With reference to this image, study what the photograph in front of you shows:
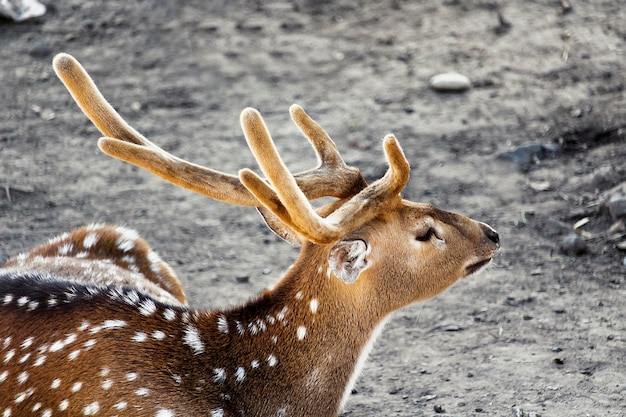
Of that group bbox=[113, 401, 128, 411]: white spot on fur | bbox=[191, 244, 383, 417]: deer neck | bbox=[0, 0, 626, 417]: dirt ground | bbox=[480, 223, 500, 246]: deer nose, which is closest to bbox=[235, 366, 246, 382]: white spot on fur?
bbox=[191, 244, 383, 417]: deer neck

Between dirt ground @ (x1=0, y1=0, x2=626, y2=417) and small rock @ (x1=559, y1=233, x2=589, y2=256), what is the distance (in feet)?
0.18

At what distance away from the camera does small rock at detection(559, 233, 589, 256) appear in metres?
5.71

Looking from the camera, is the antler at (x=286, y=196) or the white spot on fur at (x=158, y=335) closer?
the antler at (x=286, y=196)

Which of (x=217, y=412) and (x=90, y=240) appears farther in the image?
(x=90, y=240)

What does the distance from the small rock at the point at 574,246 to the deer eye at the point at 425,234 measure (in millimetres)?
1975

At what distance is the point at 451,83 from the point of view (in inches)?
304

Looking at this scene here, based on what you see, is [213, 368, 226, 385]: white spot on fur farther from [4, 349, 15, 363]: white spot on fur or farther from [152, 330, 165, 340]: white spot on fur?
[4, 349, 15, 363]: white spot on fur

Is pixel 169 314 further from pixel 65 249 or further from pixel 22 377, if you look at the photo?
pixel 65 249

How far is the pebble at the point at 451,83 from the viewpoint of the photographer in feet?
25.3

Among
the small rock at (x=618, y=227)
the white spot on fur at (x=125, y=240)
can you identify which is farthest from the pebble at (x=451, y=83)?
the white spot on fur at (x=125, y=240)

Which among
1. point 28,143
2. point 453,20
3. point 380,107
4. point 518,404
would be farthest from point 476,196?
point 28,143

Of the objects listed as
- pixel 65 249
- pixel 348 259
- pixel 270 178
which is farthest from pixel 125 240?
pixel 270 178

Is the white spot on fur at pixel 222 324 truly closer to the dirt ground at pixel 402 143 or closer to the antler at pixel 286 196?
the antler at pixel 286 196

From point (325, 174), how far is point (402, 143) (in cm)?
320
